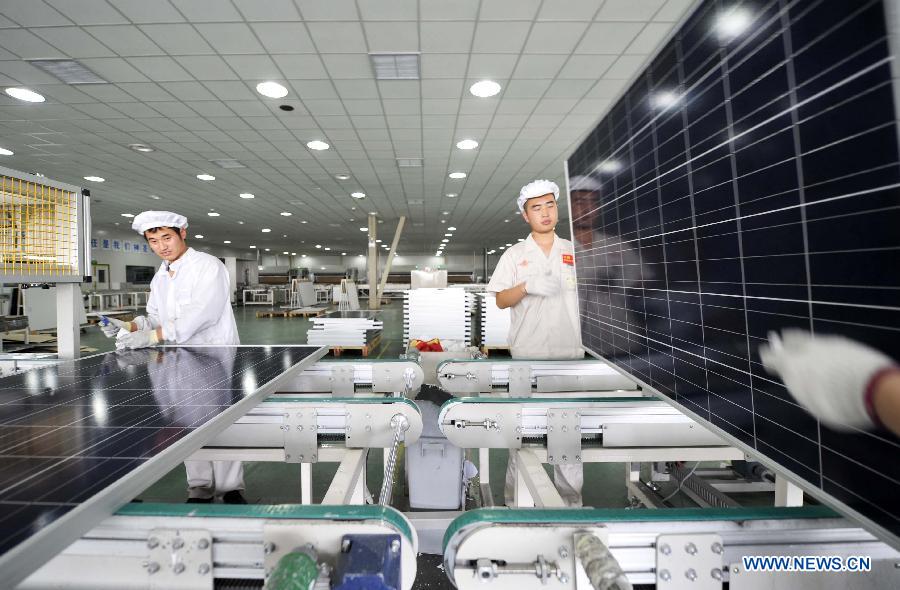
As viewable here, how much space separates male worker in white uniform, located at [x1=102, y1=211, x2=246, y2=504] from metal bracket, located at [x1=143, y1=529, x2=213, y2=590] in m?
2.05

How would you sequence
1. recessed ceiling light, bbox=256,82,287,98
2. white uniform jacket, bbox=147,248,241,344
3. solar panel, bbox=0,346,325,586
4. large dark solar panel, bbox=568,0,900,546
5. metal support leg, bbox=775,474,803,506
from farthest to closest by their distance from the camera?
recessed ceiling light, bbox=256,82,287,98, white uniform jacket, bbox=147,248,241,344, metal support leg, bbox=775,474,803,506, solar panel, bbox=0,346,325,586, large dark solar panel, bbox=568,0,900,546

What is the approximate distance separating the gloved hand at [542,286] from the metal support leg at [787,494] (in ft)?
4.02

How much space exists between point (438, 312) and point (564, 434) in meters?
4.64

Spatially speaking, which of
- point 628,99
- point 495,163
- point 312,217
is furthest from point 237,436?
point 312,217

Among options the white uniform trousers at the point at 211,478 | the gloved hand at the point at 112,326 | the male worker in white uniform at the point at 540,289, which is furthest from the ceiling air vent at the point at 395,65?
the white uniform trousers at the point at 211,478

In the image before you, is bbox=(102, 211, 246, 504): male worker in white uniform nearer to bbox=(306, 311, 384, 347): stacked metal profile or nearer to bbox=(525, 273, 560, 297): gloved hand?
bbox=(525, 273, 560, 297): gloved hand

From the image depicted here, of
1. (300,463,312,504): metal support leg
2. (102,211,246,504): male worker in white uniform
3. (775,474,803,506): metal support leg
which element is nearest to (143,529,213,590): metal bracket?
(300,463,312,504): metal support leg

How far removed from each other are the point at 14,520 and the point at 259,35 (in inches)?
168

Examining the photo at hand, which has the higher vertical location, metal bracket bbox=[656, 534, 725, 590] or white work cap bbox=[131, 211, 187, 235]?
white work cap bbox=[131, 211, 187, 235]

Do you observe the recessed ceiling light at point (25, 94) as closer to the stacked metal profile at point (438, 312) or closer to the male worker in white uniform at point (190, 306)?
the male worker in white uniform at point (190, 306)

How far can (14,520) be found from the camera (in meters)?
0.58

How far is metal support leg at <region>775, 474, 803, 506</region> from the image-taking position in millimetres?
1243

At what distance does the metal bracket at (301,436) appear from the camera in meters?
1.34

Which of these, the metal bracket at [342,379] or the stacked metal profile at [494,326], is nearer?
the metal bracket at [342,379]
